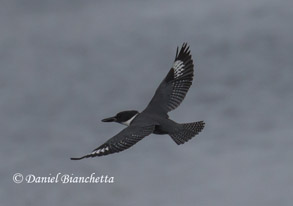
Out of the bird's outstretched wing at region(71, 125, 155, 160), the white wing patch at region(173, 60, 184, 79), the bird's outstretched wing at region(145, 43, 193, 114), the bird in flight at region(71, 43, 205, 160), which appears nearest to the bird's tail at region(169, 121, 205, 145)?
the bird in flight at region(71, 43, 205, 160)

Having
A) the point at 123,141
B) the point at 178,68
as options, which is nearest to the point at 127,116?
the point at 123,141

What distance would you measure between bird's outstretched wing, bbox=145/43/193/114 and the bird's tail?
29.6 inches

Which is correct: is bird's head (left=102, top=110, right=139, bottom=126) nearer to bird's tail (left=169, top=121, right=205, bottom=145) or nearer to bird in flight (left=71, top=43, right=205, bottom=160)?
bird in flight (left=71, top=43, right=205, bottom=160)

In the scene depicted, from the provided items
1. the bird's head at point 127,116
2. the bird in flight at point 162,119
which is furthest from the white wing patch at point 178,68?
the bird's head at point 127,116

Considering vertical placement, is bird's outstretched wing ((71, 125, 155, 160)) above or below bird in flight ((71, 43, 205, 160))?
below

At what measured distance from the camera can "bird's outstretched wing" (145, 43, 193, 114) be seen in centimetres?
1171

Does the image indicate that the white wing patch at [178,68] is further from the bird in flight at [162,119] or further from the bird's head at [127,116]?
the bird's head at [127,116]

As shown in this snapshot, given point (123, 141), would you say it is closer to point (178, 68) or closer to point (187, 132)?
point (187, 132)

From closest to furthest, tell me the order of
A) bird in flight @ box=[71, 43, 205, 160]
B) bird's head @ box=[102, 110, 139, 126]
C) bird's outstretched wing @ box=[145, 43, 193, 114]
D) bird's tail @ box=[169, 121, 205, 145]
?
bird in flight @ box=[71, 43, 205, 160] → bird's tail @ box=[169, 121, 205, 145] → bird's head @ box=[102, 110, 139, 126] → bird's outstretched wing @ box=[145, 43, 193, 114]

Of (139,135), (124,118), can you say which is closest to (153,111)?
(124,118)

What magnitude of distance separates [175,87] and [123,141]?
2135mm

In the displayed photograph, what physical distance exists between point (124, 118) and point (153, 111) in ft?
1.49

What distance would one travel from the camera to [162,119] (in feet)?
36.8

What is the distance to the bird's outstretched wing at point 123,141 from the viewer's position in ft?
33.2
